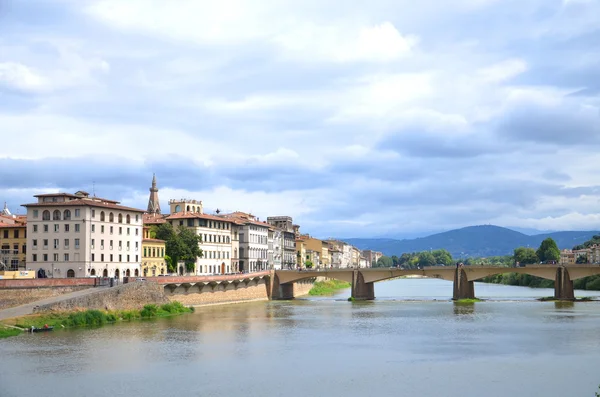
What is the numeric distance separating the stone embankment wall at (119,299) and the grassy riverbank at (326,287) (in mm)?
53360

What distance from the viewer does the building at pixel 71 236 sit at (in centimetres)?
7512

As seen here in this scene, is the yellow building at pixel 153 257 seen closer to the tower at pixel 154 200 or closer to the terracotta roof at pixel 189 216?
the terracotta roof at pixel 189 216

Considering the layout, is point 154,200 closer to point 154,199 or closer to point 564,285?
point 154,199

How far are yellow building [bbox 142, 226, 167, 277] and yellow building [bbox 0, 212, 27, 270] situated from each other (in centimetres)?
1319

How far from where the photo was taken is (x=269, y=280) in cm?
10062

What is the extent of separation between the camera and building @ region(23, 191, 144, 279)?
7512cm

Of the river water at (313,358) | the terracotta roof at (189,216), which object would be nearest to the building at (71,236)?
the river water at (313,358)

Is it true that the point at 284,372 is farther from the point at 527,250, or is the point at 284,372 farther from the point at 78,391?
the point at 527,250

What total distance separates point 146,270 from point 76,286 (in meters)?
23.4

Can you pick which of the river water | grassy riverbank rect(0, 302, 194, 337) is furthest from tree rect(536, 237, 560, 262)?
grassy riverbank rect(0, 302, 194, 337)

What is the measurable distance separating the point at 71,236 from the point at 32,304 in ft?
55.2

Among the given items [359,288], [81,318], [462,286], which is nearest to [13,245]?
[81,318]

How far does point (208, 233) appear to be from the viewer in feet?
331

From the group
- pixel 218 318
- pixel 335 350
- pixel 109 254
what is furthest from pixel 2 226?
pixel 335 350
